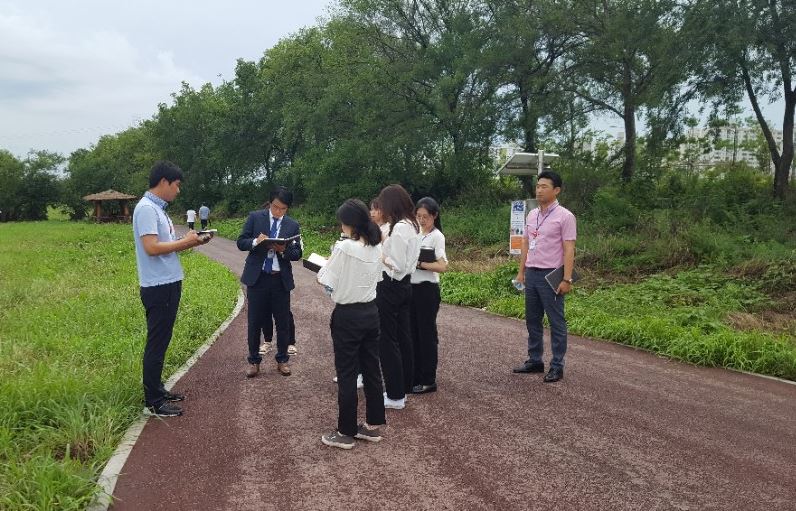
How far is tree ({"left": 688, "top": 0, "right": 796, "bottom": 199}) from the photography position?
46.0ft

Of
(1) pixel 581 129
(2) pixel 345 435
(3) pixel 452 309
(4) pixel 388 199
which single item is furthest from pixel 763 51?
(2) pixel 345 435

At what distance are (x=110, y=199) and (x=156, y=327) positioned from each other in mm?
49240

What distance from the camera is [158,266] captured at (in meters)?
4.73

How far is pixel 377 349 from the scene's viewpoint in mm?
4457

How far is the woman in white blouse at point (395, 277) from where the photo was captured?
4.76 metres

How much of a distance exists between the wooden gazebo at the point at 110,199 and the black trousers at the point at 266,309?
46.7m

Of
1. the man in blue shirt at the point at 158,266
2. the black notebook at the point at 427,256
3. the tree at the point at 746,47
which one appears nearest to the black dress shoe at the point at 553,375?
the black notebook at the point at 427,256

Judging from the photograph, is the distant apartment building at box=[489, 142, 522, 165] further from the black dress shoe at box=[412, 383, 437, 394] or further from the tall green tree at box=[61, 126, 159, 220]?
the tall green tree at box=[61, 126, 159, 220]

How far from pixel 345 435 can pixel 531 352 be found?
2.61 metres

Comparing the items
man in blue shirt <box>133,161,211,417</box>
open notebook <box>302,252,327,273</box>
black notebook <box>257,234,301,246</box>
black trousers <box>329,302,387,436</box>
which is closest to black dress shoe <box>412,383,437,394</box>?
black trousers <box>329,302,387,436</box>

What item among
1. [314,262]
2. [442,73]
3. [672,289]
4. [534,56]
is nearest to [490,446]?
[314,262]

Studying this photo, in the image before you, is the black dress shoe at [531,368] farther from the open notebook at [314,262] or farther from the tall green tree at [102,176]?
the tall green tree at [102,176]

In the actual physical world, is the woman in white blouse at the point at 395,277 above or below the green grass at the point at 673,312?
above

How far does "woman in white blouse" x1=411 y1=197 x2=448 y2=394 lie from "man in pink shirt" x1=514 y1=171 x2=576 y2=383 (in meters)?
1.17
